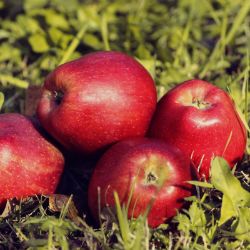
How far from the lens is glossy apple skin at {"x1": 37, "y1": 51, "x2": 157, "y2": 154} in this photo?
7.59ft

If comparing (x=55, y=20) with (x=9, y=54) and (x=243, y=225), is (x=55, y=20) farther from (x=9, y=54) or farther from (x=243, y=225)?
(x=243, y=225)

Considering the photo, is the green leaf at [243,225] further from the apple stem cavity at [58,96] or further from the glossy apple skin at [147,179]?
the apple stem cavity at [58,96]

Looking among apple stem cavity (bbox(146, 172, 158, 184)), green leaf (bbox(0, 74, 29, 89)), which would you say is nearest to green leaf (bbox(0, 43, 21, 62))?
green leaf (bbox(0, 74, 29, 89))

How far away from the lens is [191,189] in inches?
86.4

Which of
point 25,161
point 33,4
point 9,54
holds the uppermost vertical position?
point 33,4

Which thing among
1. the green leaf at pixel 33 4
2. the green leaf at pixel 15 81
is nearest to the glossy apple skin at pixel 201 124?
the green leaf at pixel 15 81

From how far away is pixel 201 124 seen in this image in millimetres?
2318

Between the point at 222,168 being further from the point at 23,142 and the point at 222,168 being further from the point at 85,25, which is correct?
the point at 85,25

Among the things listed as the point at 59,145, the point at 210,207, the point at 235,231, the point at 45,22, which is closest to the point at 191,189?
the point at 210,207

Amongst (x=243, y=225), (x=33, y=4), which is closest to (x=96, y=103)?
(x=243, y=225)

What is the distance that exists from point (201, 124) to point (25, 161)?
2.26 feet

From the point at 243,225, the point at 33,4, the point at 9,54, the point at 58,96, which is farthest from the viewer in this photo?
the point at 33,4

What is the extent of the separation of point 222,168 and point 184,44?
179cm

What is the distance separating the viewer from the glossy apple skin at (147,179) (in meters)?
2.10
